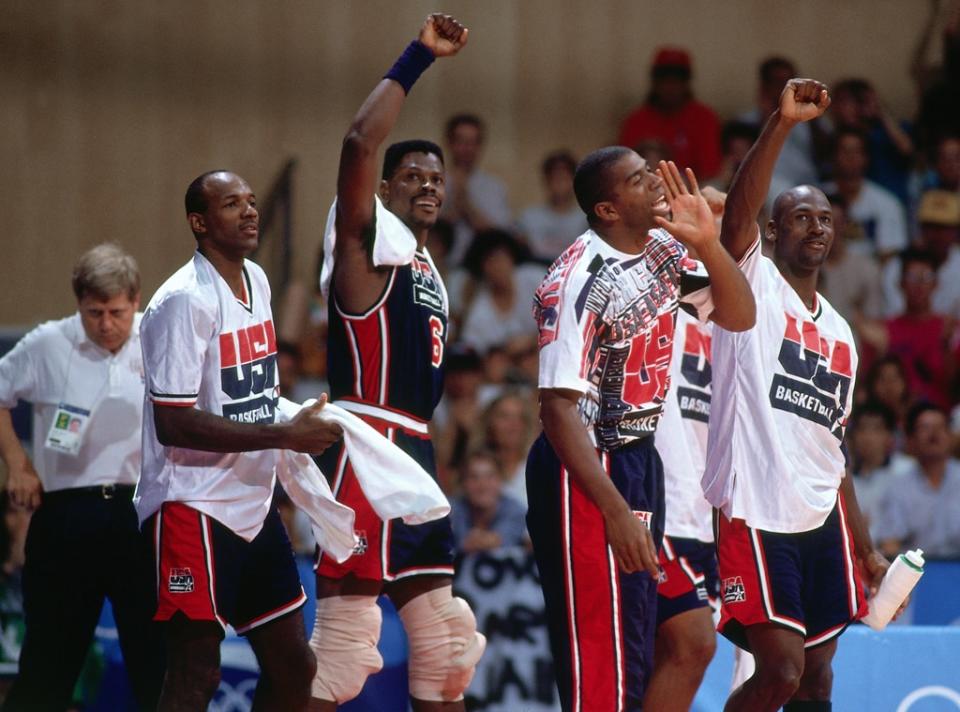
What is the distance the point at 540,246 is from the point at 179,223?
105 inches

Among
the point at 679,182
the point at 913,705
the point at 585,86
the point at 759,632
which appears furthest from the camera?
the point at 585,86

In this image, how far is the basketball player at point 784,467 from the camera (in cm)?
513

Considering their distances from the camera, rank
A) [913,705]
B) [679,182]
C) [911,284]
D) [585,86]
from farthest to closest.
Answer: [585,86] < [911,284] < [913,705] < [679,182]

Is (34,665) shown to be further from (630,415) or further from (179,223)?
(179,223)

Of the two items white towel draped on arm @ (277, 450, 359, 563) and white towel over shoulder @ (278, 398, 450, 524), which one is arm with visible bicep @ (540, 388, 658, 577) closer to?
white towel over shoulder @ (278, 398, 450, 524)

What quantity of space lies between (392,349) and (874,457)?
446cm

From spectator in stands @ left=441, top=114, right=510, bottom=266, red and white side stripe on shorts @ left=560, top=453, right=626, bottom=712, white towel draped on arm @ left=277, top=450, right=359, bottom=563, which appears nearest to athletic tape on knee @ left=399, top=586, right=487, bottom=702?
white towel draped on arm @ left=277, top=450, right=359, bottom=563

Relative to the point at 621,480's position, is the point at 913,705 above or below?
below

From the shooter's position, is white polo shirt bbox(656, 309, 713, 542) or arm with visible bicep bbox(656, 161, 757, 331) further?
white polo shirt bbox(656, 309, 713, 542)

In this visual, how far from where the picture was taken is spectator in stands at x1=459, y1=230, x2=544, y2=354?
10211 mm

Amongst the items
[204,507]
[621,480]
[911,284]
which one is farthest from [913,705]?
[911,284]

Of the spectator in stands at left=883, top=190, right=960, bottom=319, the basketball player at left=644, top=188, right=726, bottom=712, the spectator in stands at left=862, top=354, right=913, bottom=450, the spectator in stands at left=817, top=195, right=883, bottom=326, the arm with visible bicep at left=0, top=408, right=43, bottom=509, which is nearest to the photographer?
the basketball player at left=644, top=188, right=726, bottom=712

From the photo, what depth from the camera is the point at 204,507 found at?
16.1ft

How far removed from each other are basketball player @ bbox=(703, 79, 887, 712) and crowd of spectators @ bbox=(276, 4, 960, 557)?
3.02 meters
